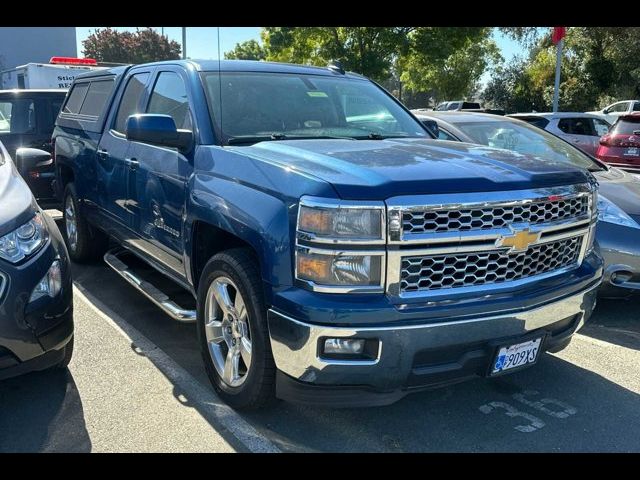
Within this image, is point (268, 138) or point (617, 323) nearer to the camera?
point (268, 138)

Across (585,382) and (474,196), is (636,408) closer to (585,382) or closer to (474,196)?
(585,382)

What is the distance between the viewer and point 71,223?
6.24 metres

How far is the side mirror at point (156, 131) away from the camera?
3479 millimetres

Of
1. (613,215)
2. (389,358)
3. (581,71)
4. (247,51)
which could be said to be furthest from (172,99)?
(247,51)

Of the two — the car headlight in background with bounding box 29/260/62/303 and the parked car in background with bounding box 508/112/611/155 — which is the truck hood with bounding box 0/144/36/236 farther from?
the parked car in background with bounding box 508/112/611/155

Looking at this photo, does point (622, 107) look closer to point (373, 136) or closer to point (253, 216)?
point (373, 136)

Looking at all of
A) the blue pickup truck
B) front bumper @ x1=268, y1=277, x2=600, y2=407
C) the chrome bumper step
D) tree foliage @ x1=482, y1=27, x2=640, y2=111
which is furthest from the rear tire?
tree foliage @ x1=482, y1=27, x2=640, y2=111

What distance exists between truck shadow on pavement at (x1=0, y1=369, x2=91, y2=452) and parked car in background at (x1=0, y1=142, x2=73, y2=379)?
0.26 m

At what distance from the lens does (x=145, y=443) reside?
118 inches

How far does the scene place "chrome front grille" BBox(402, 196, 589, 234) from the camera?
8.65ft

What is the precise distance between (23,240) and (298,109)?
190cm

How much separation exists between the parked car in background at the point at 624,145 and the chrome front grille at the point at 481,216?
29.8 feet
